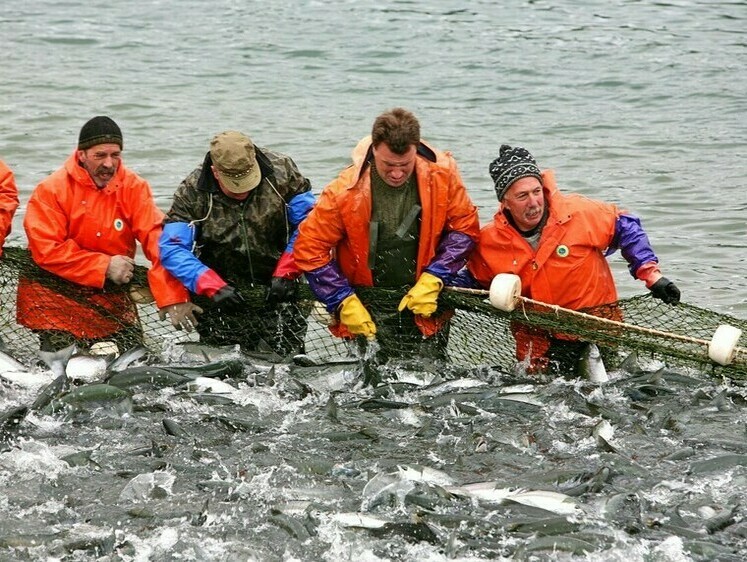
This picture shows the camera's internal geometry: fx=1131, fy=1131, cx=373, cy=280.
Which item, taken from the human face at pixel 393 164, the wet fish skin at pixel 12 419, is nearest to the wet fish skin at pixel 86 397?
the wet fish skin at pixel 12 419

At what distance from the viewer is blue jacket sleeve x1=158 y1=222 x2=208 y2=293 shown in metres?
8.30

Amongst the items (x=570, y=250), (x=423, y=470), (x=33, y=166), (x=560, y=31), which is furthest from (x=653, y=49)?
(x=423, y=470)

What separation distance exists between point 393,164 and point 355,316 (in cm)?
123

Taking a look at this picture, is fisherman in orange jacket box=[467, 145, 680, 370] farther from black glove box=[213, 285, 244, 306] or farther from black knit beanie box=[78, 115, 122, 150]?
black knit beanie box=[78, 115, 122, 150]

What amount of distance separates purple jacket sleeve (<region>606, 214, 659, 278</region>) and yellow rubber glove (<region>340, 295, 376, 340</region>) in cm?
191

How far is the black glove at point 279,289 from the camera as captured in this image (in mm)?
8445

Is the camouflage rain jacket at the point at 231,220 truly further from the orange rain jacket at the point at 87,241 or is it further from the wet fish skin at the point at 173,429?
the wet fish skin at the point at 173,429

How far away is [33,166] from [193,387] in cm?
891

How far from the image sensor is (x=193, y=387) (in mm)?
8070

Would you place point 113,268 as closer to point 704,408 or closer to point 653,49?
point 704,408

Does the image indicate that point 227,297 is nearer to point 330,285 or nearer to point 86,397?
point 330,285

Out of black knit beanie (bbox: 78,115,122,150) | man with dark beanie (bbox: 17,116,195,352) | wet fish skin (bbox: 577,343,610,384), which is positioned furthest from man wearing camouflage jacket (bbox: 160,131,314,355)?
wet fish skin (bbox: 577,343,610,384)

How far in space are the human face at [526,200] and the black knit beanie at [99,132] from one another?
2.93 meters

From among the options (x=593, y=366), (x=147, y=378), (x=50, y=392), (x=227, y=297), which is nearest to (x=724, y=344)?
(x=593, y=366)
